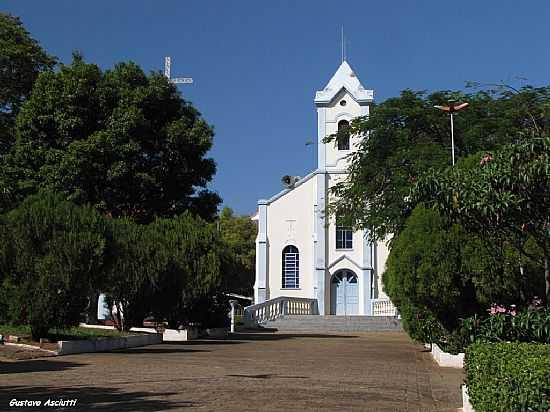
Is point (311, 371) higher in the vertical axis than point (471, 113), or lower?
lower

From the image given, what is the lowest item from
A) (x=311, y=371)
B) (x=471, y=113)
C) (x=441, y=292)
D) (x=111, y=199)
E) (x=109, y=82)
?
(x=311, y=371)

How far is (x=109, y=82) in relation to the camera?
27.4m

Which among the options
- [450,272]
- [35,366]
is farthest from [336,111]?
[35,366]

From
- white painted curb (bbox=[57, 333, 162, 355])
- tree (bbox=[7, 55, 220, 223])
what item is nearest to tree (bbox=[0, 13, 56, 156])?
tree (bbox=[7, 55, 220, 223])

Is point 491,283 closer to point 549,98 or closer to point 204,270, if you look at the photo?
point 549,98

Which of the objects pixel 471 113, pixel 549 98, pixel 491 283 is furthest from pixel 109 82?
pixel 491 283

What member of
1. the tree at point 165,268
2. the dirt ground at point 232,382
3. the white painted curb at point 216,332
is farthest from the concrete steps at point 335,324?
the dirt ground at point 232,382

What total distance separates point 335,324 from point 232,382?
84.3 ft

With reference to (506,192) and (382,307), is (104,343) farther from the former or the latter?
(382,307)

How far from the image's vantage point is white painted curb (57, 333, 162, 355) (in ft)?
58.0

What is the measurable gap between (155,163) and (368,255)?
18453 millimetres

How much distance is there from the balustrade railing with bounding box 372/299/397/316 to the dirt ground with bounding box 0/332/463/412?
2172cm

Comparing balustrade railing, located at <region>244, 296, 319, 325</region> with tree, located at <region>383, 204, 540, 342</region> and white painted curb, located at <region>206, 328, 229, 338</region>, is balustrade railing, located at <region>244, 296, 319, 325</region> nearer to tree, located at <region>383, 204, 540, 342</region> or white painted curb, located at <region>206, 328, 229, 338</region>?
white painted curb, located at <region>206, 328, 229, 338</region>

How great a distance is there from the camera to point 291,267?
4425cm
